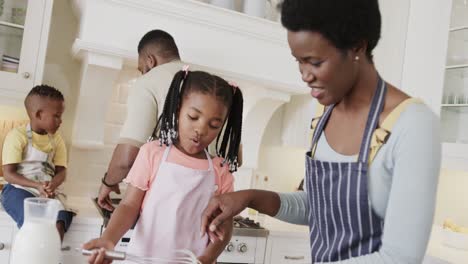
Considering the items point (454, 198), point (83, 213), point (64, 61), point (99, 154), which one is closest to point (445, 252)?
point (454, 198)

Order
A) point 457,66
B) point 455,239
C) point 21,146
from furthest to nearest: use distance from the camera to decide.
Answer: point 457,66, point 455,239, point 21,146

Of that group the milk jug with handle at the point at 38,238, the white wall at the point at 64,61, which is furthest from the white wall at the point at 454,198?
the milk jug with handle at the point at 38,238

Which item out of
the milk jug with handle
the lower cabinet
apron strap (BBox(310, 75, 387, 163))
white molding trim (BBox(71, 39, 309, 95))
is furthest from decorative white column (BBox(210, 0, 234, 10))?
the milk jug with handle

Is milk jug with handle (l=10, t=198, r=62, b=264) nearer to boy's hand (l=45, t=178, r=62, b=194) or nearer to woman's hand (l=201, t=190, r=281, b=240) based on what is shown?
woman's hand (l=201, t=190, r=281, b=240)

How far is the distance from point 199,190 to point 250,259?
1.00m

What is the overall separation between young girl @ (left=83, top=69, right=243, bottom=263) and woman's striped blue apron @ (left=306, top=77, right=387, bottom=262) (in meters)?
0.33

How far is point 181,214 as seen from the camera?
→ 1215mm

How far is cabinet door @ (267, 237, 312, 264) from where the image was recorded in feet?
7.21

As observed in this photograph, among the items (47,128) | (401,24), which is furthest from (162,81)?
(401,24)

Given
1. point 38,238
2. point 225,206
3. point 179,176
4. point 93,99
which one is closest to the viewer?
point 38,238

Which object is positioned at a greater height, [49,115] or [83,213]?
[49,115]

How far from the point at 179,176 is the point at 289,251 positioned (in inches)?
46.9

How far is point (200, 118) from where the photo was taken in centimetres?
115

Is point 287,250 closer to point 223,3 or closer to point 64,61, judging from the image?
point 223,3
